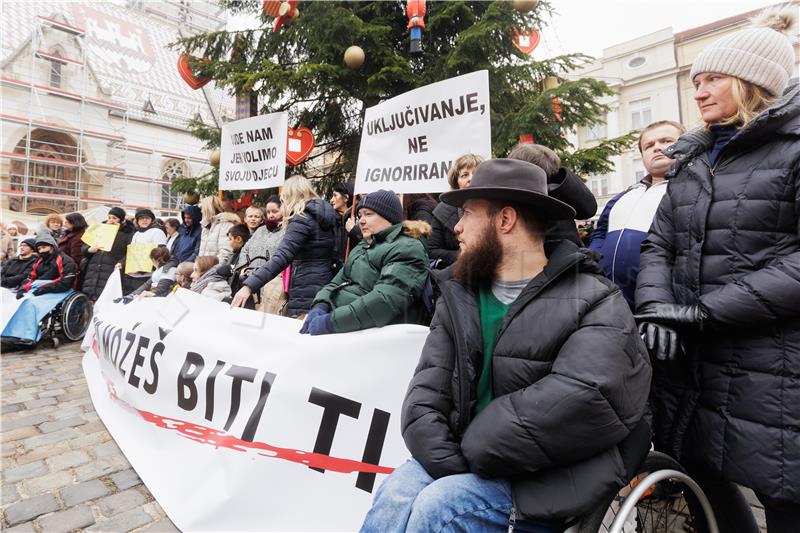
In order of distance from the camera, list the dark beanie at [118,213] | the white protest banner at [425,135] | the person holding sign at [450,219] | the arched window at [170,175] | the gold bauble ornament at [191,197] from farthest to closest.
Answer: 1. the arched window at [170,175]
2. the gold bauble ornament at [191,197]
3. the dark beanie at [118,213]
4. the white protest banner at [425,135]
5. the person holding sign at [450,219]

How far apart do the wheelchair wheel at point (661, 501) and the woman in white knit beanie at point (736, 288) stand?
0.18 feet

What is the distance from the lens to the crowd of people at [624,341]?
1332mm

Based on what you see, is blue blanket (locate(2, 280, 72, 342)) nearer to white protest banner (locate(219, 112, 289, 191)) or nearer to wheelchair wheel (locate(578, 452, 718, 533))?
white protest banner (locate(219, 112, 289, 191))

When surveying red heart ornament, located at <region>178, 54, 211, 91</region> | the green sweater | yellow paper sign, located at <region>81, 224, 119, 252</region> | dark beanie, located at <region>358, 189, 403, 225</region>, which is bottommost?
Result: the green sweater

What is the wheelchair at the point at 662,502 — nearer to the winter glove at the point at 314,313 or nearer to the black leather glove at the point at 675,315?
the black leather glove at the point at 675,315

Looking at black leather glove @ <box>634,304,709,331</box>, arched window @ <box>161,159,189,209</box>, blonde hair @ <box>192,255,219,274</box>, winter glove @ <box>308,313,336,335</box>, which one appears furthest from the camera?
arched window @ <box>161,159,189,209</box>

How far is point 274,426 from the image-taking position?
2535 millimetres

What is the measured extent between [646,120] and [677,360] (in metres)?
29.7

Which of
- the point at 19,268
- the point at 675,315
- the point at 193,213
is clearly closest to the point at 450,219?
the point at 675,315

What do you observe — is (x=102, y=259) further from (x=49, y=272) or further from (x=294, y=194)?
(x=294, y=194)

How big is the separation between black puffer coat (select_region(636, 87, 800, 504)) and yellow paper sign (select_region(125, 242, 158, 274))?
7.78m

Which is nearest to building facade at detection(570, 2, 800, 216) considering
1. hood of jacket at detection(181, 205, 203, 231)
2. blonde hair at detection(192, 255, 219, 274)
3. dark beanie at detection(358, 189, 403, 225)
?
hood of jacket at detection(181, 205, 203, 231)

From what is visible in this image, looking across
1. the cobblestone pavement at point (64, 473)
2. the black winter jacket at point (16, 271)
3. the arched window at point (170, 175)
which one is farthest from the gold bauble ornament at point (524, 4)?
the arched window at point (170, 175)

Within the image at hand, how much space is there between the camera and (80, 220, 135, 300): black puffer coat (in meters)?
7.88
